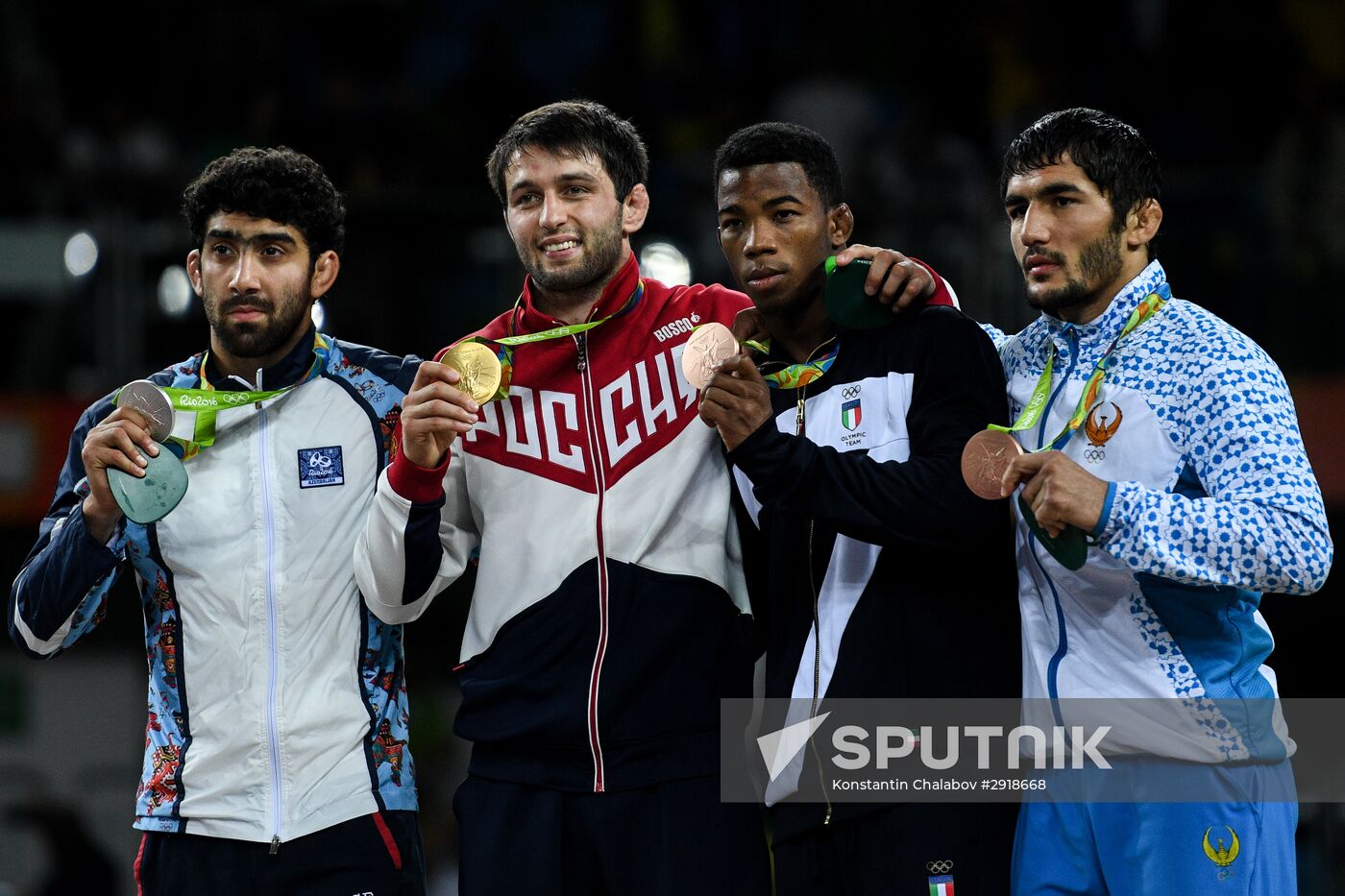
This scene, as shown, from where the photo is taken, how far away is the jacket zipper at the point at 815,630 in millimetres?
3186

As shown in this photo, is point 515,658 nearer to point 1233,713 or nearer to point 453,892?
point 1233,713

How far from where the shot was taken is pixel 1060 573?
125 inches

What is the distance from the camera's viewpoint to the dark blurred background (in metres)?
7.05

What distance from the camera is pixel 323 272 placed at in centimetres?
374

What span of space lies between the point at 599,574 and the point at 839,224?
36.7 inches

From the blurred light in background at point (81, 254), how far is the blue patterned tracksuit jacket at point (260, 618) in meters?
3.73

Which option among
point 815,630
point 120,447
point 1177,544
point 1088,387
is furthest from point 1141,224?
point 120,447

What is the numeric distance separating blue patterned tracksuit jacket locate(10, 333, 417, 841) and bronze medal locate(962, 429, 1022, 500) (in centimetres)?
136

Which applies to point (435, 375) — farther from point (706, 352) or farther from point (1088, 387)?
point (1088, 387)

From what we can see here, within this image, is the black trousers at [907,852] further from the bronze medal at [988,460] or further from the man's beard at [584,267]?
the man's beard at [584,267]

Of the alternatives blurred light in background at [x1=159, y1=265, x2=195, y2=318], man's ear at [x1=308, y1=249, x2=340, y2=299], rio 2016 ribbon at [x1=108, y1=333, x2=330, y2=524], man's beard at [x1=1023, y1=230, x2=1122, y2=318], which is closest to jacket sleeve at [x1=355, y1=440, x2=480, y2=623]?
rio 2016 ribbon at [x1=108, y1=333, x2=330, y2=524]

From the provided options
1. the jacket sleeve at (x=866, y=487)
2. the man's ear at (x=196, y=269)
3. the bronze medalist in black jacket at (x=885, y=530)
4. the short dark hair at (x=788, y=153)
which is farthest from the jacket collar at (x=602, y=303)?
the man's ear at (x=196, y=269)

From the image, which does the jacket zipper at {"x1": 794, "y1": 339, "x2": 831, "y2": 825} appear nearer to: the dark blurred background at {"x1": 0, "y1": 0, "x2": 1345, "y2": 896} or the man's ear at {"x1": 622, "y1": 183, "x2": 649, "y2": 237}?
the man's ear at {"x1": 622, "y1": 183, "x2": 649, "y2": 237}

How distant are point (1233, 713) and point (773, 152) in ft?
4.82
